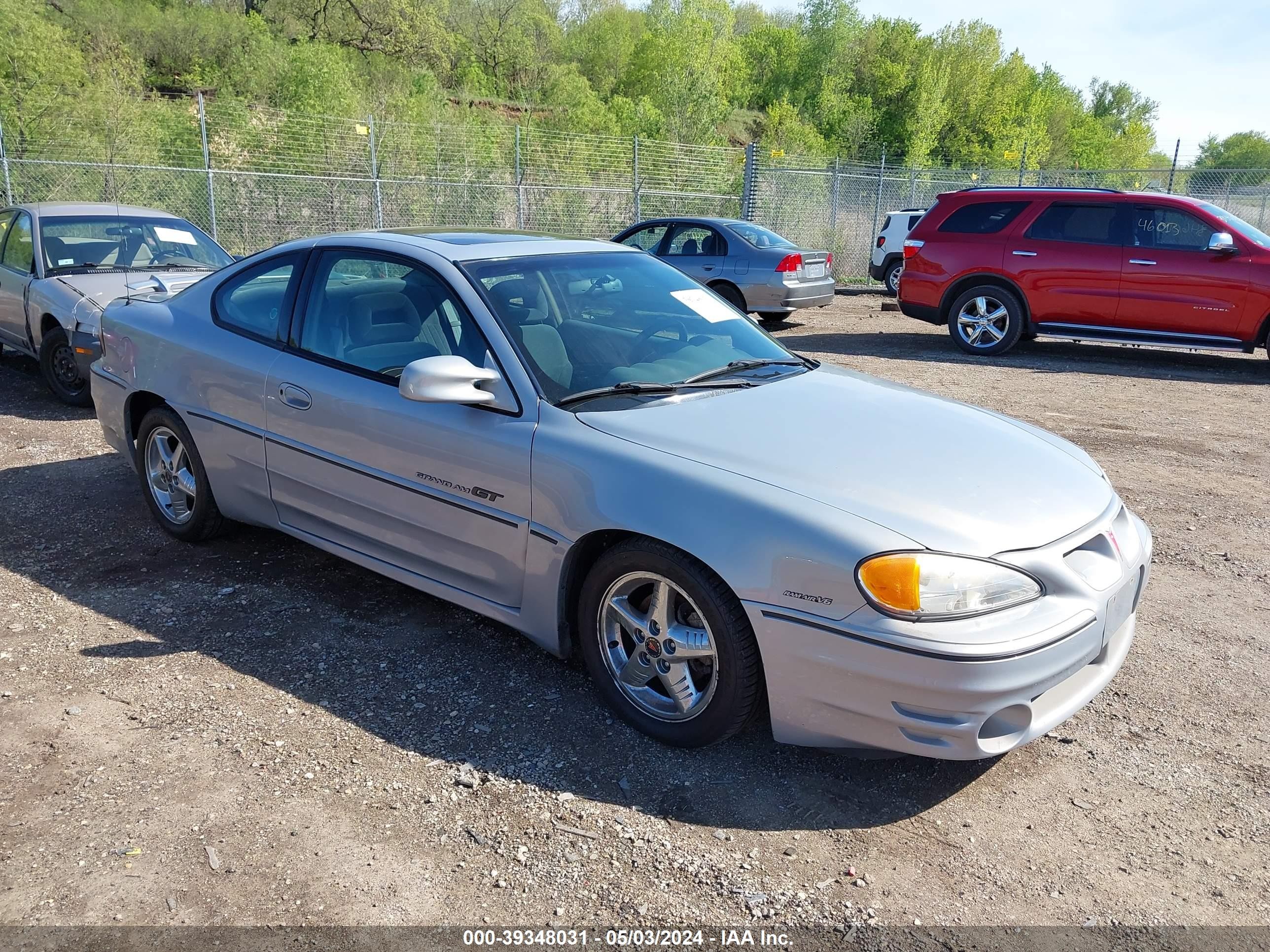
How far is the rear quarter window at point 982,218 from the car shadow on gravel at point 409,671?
908 cm

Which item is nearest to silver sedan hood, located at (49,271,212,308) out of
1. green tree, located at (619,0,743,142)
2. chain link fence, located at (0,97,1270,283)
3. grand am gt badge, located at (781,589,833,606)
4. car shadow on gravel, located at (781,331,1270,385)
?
car shadow on gravel, located at (781,331,1270,385)

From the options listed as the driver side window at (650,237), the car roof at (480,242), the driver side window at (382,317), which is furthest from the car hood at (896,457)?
the driver side window at (650,237)

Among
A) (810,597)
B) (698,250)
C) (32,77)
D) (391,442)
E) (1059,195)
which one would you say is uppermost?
(32,77)

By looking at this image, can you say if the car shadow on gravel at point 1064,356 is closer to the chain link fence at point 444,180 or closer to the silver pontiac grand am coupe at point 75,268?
the silver pontiac grand am coupe at point 75,268

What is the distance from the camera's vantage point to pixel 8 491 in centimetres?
560

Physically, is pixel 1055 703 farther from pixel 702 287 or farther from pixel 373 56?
pixel 373 56

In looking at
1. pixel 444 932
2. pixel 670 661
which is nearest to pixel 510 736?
pixel 670 661

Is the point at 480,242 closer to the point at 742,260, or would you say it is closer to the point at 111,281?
the point at 111,281

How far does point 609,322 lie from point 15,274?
6.75 metres

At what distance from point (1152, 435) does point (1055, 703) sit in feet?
18.5

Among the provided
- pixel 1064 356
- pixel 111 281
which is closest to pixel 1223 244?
pixel 1064 356

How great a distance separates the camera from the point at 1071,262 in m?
10.6

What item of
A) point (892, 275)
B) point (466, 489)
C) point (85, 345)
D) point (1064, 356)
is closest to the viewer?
point (466, 489)

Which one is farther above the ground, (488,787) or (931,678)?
(931,678)
